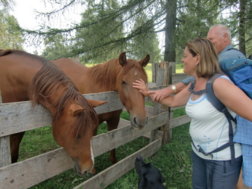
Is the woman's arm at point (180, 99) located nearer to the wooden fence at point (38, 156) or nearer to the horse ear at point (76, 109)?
the wooden fence at point (38, 156)

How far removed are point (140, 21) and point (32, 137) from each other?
477 centimetres

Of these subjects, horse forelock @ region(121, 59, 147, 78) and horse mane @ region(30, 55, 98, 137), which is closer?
horse mane @ region(30, 55, 98, 137)

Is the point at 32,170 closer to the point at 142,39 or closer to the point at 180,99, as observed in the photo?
the point at 180,99

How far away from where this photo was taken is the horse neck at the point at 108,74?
3157mm

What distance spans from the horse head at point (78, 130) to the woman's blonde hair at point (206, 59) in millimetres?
1075

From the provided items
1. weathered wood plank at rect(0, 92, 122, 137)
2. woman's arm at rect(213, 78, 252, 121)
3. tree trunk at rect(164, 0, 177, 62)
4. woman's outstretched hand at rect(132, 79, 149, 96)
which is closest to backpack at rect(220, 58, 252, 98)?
woman's arm at rect(213, 78, 252, 121)

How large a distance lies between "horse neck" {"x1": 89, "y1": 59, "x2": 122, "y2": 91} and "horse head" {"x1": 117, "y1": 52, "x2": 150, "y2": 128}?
0.16 meters

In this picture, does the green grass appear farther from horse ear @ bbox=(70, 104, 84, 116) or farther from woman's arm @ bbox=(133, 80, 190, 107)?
horse ear @ bbox=(70, 104, 84, 116)

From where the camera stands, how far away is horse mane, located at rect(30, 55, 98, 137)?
1.83m

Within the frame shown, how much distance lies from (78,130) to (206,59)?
1.29 m

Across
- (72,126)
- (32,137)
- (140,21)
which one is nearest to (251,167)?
(72,126)

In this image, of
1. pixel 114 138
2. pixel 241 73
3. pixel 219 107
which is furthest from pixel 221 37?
pixel 114 138

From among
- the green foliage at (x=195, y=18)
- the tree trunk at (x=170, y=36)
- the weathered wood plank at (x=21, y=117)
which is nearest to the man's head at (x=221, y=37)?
the weathered wood plank at (x=21, y=117)

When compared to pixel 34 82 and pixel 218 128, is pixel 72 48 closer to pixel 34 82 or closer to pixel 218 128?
pixel 34 82
